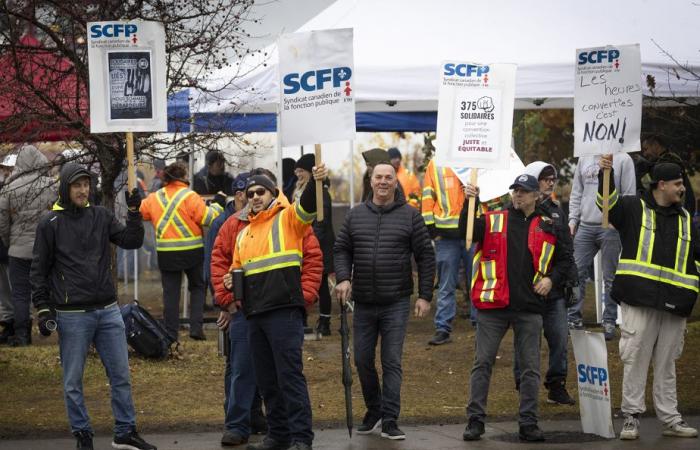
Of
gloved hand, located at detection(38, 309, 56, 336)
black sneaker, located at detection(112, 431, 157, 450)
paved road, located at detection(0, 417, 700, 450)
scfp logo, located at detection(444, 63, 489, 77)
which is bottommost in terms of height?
paved road, located at detection(0, 417, 700, 450)

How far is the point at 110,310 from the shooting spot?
9.30 m

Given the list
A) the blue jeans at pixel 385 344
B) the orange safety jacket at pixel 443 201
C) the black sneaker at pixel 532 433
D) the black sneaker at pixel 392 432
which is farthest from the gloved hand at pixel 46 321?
the orange safety jacket at pixel 443 201

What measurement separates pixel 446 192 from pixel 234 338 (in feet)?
17.6

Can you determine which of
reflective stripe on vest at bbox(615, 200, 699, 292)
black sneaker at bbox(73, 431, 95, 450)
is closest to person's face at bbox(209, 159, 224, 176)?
black sneaker at bbox(73, 431, 95, 450)

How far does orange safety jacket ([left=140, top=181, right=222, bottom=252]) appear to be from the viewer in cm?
1459

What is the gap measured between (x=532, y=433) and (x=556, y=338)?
4.94 feet

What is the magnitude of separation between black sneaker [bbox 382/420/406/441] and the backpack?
393 cm

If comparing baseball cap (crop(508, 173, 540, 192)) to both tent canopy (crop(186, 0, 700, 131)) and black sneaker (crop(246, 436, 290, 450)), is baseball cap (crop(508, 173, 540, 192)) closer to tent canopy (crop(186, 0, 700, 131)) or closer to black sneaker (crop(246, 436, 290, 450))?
black sneaker (crop(246, 436, 290, 450))

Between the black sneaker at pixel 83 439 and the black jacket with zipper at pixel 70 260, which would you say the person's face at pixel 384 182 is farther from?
the black sneaker at pixel 83 439

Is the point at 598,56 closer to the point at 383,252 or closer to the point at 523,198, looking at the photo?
the point at 523,198

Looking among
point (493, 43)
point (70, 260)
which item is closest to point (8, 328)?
point (70, 260)

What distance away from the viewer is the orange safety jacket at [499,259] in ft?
31.4

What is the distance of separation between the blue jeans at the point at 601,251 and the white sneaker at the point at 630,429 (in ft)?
13.2

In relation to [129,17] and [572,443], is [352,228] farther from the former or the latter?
[129,17]
